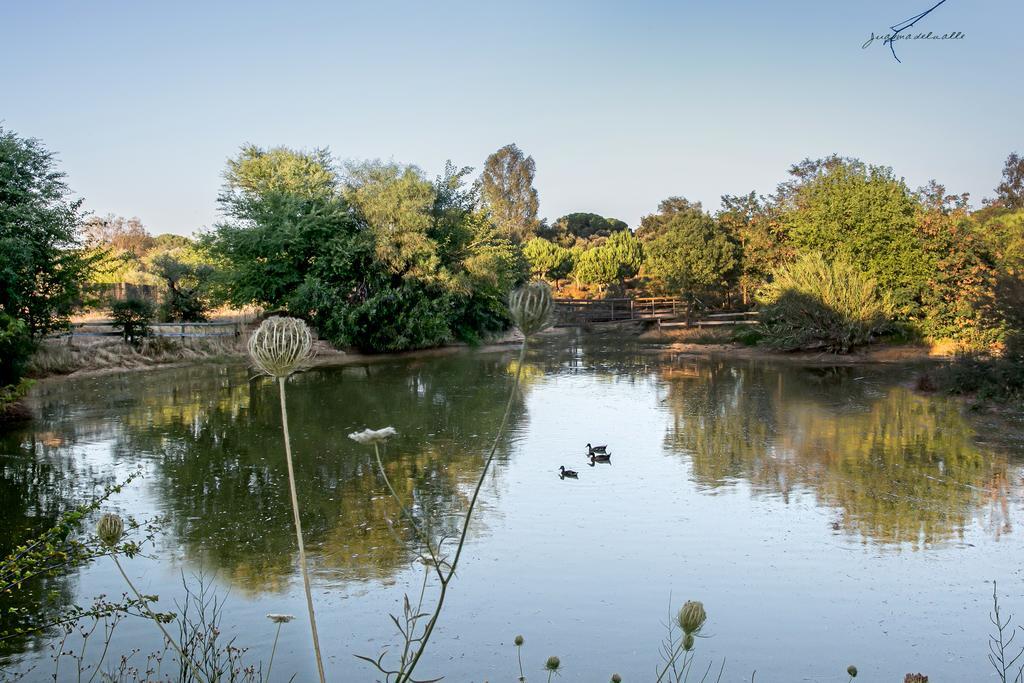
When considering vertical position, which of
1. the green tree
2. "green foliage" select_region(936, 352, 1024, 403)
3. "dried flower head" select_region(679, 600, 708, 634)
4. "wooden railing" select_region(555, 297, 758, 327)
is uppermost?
the green tree

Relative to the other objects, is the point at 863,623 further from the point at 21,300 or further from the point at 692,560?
the point at 21,300

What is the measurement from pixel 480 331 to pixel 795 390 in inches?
635

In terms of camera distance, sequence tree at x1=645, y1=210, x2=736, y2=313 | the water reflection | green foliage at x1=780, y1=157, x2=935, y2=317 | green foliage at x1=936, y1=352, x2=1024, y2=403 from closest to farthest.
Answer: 1. the water reflection
2. green foliage at x1=936, y1=352, x2=1024, y2=403
3. green foliage at x1=780, y1=157, x2=935, y2=317
4. tree at x1=645, y1=210, x2=736, y2=313

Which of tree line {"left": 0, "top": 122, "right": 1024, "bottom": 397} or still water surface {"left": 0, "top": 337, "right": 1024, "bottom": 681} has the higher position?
tree line {"left": 0, "top": 122, "right": 1024, "bottom": 397}

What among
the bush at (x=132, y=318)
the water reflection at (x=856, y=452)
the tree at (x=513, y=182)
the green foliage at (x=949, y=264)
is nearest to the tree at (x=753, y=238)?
the green foliage at (x=949, y=264)

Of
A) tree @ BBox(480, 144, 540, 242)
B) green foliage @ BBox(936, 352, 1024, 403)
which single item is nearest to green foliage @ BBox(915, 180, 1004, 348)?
green foliage @ BBox(936, 352, 1024, 403)

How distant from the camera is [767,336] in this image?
27.0 metres

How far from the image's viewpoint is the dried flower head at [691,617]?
2467mm

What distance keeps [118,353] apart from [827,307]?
19.2 m

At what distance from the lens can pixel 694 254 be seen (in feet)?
120

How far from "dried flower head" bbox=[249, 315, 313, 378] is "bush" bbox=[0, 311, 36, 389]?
1197 centimetres

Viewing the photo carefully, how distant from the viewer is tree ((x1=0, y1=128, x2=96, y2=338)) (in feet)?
46.8

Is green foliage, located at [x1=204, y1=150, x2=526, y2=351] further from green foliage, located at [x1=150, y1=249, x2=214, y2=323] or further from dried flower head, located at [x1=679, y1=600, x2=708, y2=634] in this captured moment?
dried flower head, located at [x1=679, y1=600, x2=708, y2=634]

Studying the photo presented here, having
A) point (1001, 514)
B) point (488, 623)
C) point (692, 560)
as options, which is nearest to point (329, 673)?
point (488, 623)
